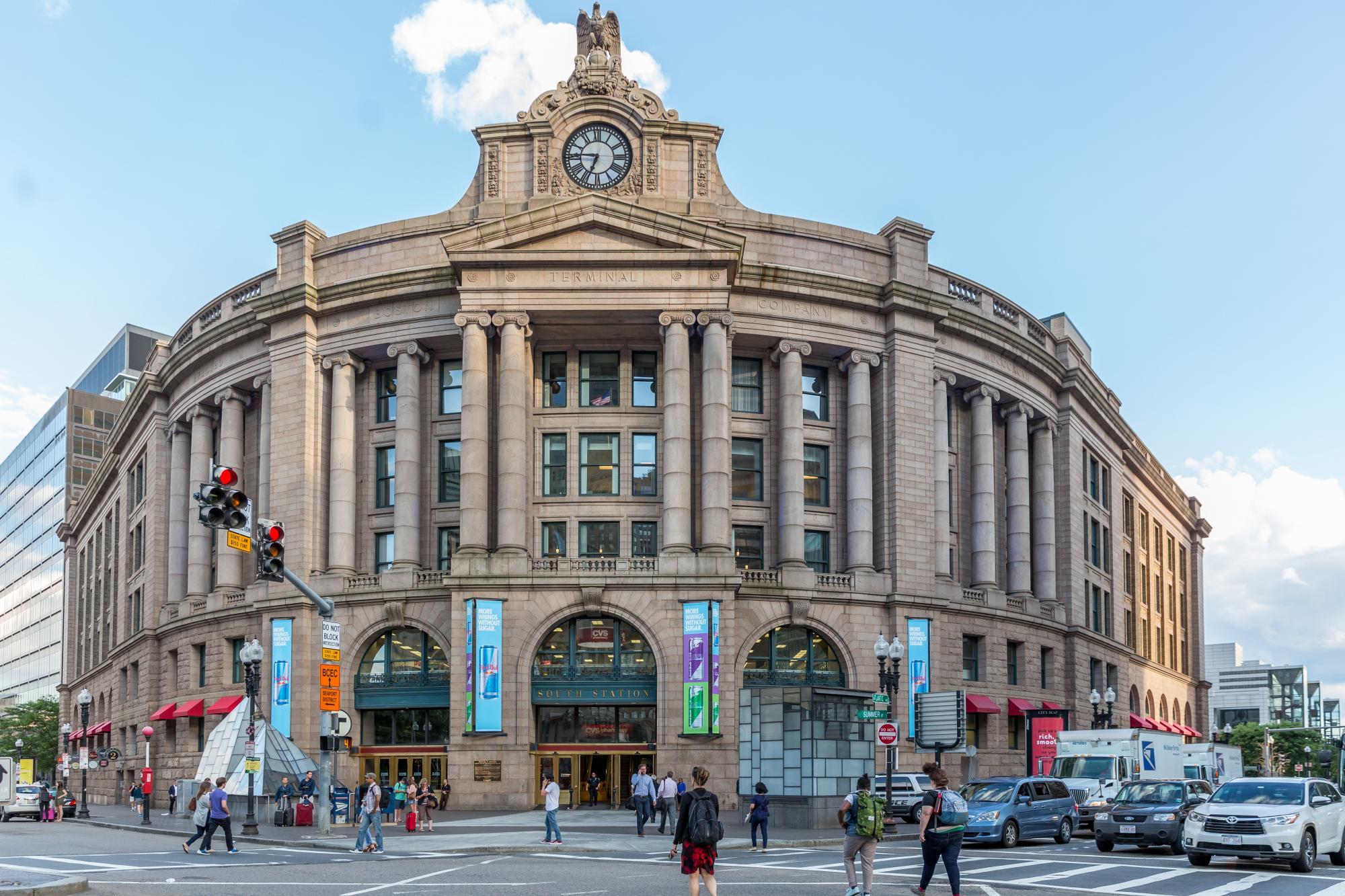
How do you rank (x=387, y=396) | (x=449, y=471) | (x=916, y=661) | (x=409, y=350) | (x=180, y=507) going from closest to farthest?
(x=916, y=661), (x=409, y=350), (x=449, y=471), (x=387, y=396), (x=180, y=507)

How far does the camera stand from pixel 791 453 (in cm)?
5631

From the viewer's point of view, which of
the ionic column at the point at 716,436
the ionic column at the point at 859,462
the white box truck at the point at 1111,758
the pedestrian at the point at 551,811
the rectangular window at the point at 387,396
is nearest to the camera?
the pedestrian at the point at 551,811

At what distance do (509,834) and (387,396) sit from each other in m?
26.0

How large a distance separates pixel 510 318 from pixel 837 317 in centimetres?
1387

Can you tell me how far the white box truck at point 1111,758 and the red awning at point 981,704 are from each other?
1353 cm

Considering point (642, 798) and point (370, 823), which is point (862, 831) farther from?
point (642, 798)

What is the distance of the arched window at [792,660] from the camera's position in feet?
181

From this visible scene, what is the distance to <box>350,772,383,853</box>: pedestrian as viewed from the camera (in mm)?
32406

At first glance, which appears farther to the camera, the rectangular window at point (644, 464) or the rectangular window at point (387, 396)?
the rectangular window at point (387, 396)

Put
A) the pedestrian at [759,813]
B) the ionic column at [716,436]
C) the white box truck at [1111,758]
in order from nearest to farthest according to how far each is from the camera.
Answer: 1. the pedestrian at [759,813]
2. the white box truck at [1111,758]
3. the ionic column at [716,436]

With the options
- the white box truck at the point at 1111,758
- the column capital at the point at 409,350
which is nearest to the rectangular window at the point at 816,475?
the white box truck at the point at 1111,758

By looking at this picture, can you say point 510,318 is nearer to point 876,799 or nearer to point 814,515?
point 814,515

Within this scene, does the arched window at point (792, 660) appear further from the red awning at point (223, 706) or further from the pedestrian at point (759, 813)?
the red awning at point (223, 706)

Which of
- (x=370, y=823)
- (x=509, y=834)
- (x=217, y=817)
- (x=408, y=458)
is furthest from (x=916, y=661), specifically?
(x=217, y=817)
